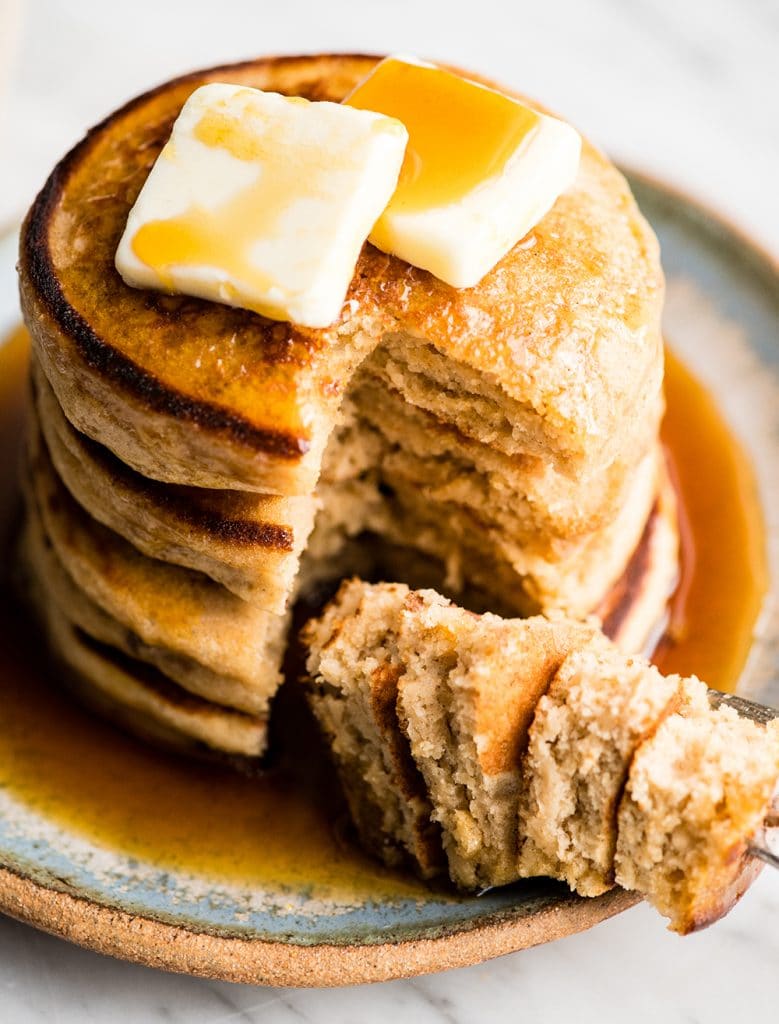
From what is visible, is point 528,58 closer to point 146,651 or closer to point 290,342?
point 290,342

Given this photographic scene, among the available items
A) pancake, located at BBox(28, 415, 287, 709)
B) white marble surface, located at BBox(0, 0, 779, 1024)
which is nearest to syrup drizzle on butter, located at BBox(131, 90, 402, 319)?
pancake, located at BBox(28, 415, 287, 709)

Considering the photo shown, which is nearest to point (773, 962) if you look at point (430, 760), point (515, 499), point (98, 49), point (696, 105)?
point (430, 760)

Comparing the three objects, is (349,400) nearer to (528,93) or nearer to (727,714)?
(727,714)

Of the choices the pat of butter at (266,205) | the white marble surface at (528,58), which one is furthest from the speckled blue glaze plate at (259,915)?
the white marble surface at (528,58)

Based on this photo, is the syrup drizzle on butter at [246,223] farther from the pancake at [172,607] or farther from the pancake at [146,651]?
the pancake at [146,651]

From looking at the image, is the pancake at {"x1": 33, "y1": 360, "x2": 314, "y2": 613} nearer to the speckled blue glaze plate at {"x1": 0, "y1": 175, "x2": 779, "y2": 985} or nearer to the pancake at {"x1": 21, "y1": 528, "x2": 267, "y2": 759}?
the pancake at {"x1": 21, "y1": 528, "x2": 267, "y2": 759}

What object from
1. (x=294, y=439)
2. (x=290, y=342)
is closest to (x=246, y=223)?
(x=290, y=342)

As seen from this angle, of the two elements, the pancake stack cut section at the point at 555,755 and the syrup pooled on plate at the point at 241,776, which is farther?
the syrup pooled on plate at the point at 241,776

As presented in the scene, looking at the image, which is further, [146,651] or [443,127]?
[146,651]
